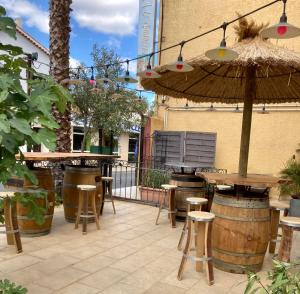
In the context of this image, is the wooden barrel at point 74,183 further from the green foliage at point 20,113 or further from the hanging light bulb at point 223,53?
the green foliage at point 20,113

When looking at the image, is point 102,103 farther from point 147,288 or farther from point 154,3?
Answer: point 147,288

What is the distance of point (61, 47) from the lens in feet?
23.3

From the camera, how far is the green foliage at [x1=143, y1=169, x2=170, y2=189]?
8469 millimetres

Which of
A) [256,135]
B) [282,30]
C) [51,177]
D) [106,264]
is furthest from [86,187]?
[256,135]

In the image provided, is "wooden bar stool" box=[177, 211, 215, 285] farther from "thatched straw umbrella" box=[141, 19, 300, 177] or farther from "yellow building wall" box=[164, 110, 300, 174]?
"yellow building wall" box=[164, 110, 300, 174]

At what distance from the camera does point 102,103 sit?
10844 millimetres

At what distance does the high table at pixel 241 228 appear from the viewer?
12.2 ft

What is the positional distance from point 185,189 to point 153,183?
2.48 metres

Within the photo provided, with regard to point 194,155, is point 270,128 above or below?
above

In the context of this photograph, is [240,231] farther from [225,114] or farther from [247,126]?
[225,114]

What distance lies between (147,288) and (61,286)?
2.70 ft

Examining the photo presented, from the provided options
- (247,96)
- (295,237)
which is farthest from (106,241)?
(295,237)

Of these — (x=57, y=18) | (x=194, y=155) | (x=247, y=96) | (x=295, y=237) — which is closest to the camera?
(x=247, y=96)

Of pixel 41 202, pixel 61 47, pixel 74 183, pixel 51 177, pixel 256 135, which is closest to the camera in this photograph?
pixel 41 202
